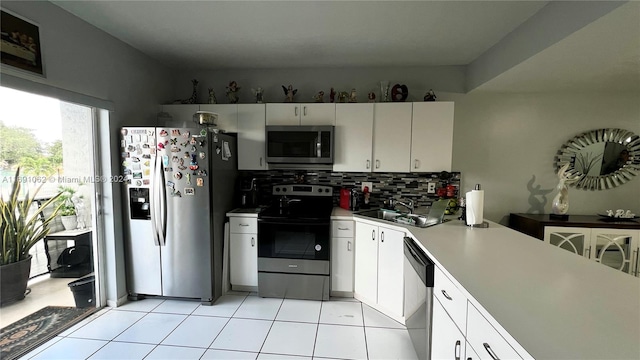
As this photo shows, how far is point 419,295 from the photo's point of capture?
1.70 m

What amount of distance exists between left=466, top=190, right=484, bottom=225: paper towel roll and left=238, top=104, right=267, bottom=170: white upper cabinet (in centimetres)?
201

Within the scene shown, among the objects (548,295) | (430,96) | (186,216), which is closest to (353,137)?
(430,96)

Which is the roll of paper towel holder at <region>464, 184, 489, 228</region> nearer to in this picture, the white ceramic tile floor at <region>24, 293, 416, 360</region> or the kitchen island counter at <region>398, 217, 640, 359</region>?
the kitchen island counter at <region>398, 217, 640, 359</region>

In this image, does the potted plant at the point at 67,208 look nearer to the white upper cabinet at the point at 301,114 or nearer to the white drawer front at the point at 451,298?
the white upper cabinet at the point at 301,114

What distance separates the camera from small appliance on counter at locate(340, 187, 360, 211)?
117 inches

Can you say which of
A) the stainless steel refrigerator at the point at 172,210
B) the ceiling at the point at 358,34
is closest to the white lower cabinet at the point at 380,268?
the stainless steel refrigerator at the point at 172,210

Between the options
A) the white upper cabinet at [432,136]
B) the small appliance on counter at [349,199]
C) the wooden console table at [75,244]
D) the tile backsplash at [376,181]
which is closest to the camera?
the wooden console table at [75,244]

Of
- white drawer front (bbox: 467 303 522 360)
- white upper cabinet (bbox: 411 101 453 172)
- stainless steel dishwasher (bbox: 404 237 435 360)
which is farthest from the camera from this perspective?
white upper cabinet (bbox: 411 101 453 172)

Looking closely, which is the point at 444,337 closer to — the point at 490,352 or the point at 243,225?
the point at 490,352

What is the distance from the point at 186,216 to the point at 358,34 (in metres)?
2.26

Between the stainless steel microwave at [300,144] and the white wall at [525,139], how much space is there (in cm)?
148

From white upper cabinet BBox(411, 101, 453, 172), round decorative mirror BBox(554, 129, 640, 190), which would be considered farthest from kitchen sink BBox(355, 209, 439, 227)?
round decorative mirror BBox(554, 129, 640, 190)

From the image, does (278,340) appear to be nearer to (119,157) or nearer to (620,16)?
(119,157)

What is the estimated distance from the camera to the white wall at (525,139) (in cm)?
285
